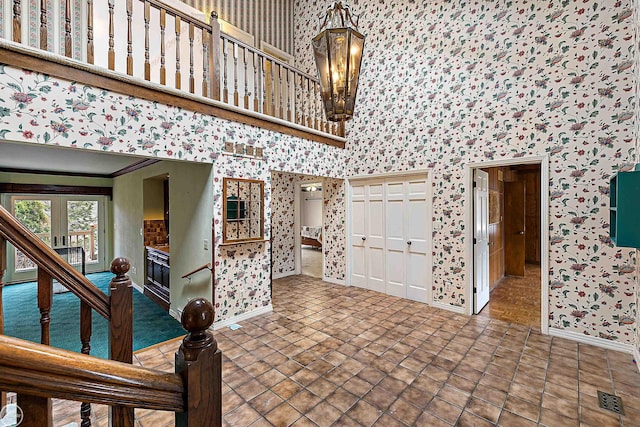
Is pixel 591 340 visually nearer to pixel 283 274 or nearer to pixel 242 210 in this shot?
pixel 242 210

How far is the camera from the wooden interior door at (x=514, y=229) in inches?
253

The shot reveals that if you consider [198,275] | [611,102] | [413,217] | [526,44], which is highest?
[526,44]

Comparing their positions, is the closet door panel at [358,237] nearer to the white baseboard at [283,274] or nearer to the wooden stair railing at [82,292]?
the white baseboard at [283,274]

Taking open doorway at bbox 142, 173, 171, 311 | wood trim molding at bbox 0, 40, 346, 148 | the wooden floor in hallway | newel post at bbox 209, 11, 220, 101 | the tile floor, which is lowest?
the tile floor

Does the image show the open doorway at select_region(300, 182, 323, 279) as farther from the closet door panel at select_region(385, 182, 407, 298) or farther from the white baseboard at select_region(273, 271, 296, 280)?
the closet door panel at select_region(385, 182, 407, 298)

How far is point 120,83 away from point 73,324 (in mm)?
3404

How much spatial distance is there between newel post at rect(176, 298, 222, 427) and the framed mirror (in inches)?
120

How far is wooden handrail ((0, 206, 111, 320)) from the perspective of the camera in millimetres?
1017

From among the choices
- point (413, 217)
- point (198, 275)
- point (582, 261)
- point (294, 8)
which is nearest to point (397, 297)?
point (413, 217)

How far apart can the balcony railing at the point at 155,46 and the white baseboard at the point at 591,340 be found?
432cm

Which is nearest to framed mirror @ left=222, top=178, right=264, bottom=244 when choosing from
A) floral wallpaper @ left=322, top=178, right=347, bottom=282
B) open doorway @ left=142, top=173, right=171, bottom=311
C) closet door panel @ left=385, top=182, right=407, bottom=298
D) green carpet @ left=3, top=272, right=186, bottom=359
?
green carpet @ left=3, top=272, right=186, bottom=359

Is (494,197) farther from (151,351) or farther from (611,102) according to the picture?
(151,351)

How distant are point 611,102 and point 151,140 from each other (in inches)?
195

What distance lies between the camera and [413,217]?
185 inches
